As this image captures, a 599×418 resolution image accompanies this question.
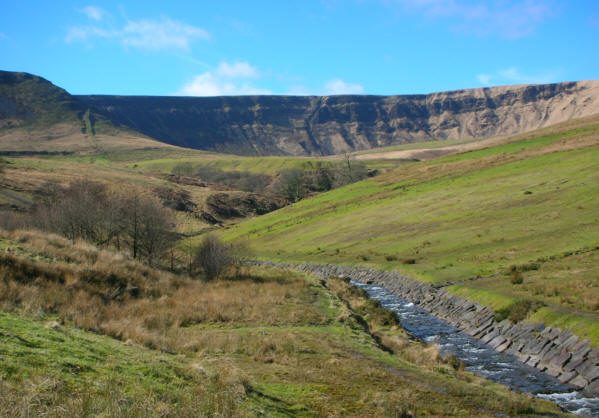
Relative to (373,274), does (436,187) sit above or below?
above

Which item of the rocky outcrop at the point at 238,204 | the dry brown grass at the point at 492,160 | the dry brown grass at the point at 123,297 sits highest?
the dry brown grass at the point at 492,160

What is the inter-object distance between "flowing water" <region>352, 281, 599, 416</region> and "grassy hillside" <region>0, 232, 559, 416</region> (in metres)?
1.69

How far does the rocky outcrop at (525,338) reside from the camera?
17.1m

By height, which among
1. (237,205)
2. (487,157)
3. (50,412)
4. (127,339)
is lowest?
(237,205)

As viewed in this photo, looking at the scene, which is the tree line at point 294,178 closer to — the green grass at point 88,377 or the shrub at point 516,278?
the shrub at point 516,278

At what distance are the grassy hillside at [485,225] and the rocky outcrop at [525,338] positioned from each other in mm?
780

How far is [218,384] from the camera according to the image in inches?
403

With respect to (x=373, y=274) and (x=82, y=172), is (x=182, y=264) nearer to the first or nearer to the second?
(x=373, y=274)

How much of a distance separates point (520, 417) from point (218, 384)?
337 inches

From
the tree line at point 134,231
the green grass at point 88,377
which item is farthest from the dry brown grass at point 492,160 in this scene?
the green grass at point 88,377

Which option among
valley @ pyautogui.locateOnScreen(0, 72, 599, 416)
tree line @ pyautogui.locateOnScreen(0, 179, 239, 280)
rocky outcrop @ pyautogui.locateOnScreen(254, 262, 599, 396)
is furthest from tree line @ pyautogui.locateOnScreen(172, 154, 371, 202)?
rocky outcrop @ pyautogui.locateOnScreen(254, 262, 599, 396)

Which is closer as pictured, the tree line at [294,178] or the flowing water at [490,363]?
the flowing water at [490,363]

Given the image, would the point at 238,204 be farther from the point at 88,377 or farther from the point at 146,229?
the point at 88,377

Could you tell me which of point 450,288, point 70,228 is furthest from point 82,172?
point 450,288
